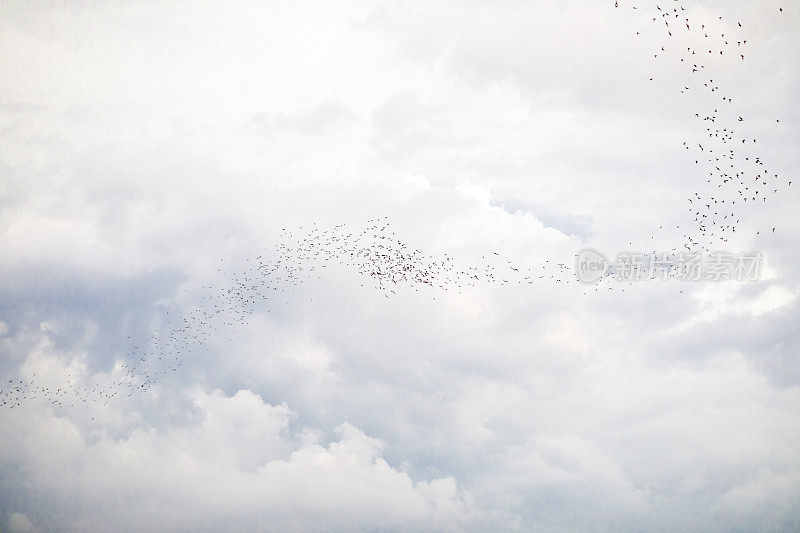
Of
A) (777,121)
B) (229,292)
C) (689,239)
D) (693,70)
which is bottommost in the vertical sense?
(229,292)

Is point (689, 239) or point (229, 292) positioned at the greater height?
point (689, 239)

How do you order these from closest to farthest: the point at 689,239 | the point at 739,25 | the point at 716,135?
the point at 739,25 < the point at 716,135 < the point at 689,239

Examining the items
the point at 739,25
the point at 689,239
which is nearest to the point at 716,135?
the point at 739,25

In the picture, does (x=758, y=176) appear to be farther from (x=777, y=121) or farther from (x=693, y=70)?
(x=693, y=70)

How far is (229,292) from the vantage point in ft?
249

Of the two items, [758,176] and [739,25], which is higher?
[739,25]

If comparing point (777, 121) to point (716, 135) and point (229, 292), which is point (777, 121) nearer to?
point (716, 135)

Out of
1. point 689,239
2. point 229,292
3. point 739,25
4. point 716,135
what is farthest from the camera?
point 229,292

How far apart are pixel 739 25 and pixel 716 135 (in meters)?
11.2

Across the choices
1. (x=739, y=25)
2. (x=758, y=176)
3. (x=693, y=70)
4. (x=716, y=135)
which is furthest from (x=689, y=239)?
(x=739, y=25)

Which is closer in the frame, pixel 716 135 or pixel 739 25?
pixel 739 25

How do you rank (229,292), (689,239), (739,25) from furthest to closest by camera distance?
(229,292) < (689,239) < (739,25)

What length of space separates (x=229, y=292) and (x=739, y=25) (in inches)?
2896

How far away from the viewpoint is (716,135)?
53938 millimetres
